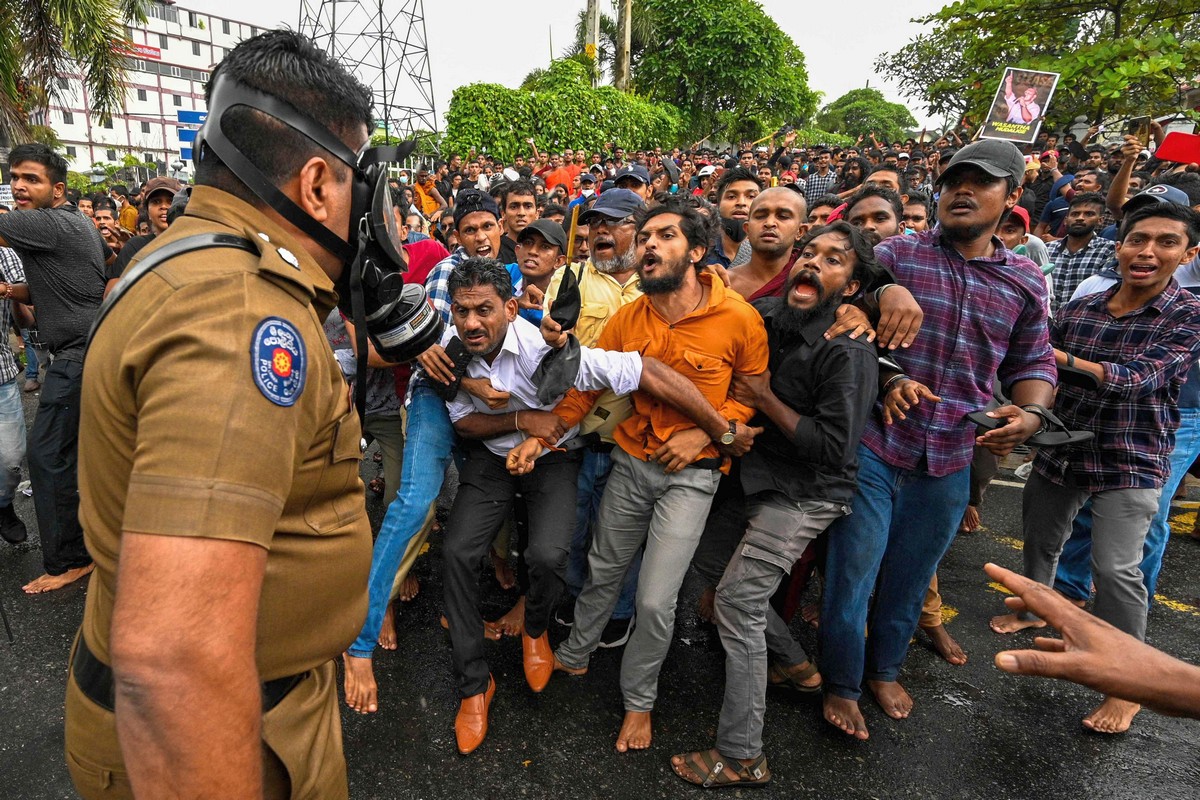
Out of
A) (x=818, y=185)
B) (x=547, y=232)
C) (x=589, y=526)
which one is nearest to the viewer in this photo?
(x=589, y=526)

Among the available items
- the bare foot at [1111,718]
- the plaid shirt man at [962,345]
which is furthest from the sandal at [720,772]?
the bare foot at [1111,718]

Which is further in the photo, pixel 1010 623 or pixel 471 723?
pixel 1010 623

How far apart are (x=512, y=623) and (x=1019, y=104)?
24.6ft

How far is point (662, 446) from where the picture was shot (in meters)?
2.76

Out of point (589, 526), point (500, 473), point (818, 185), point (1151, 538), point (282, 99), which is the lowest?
point (589, 526)

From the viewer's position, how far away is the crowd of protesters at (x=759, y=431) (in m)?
2.70

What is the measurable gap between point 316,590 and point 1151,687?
4.80 ft

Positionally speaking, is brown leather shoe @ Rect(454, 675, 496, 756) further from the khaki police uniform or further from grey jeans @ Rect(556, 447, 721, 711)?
the khaki police uniform

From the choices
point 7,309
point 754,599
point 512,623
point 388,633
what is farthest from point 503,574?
point 7,309

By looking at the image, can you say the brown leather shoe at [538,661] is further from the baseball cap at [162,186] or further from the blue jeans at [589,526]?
the baseball cap at [162,186]

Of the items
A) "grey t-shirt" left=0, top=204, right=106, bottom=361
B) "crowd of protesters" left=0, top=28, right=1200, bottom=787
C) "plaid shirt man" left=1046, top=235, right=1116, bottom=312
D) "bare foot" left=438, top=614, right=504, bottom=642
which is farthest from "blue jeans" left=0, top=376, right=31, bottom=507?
"plaid shirt man" left=1046, top=235, right=1116, bottom=312

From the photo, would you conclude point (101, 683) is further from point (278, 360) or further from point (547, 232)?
point (547, 232)

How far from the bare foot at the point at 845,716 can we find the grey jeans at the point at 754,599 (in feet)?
1.49

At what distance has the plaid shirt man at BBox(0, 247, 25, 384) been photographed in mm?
3869
